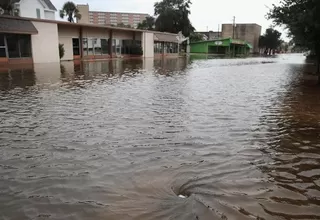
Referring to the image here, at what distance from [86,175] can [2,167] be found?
4.75 feet

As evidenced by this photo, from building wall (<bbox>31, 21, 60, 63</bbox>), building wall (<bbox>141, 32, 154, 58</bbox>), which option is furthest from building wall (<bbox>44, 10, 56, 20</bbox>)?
building wall (<bbox>31, 21, 60, 63</bbox>)

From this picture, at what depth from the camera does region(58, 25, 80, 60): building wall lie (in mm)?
33897

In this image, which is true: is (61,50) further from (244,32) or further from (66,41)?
(244,32)

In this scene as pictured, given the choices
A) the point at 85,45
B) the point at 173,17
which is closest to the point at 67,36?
the point at 85,45

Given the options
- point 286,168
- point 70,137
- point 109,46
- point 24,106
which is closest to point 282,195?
point 286,168

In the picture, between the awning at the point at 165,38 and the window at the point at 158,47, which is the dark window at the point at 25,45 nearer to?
the awning at the point at 165,38

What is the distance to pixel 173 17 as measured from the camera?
7175 centimetres

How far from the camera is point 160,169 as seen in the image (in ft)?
16.3

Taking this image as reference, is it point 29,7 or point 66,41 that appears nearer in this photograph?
point 66,41

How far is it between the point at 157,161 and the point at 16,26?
24971 millimetres

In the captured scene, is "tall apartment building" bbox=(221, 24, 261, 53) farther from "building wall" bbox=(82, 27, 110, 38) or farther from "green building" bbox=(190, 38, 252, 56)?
"building wall" bbox=(82, 27, 110, 38)

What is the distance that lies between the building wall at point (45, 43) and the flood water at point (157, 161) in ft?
67.7

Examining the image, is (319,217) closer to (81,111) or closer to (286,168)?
(286,168)

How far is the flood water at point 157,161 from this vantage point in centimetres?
383
